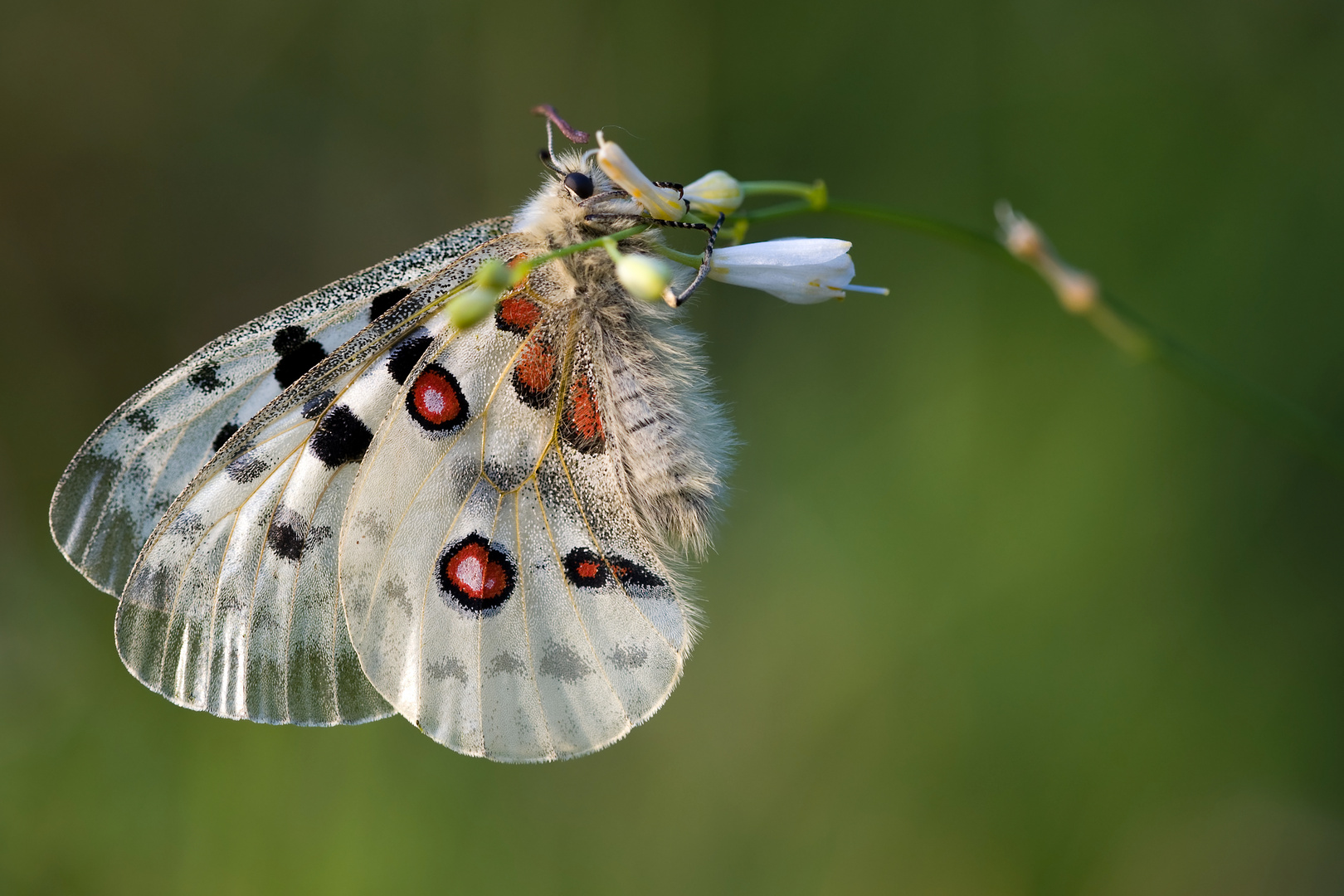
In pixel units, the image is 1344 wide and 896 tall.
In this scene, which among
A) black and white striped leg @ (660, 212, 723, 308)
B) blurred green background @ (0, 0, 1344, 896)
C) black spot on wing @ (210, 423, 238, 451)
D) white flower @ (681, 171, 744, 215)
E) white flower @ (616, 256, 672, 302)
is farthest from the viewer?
blurred green background @ (0, 0, 1344, 896)

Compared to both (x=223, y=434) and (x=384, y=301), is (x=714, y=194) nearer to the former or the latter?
(x=384, y=301)

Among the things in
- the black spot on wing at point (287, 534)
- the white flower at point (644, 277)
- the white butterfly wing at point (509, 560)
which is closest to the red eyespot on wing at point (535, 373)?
the white butterfly wing at point (509, 560)

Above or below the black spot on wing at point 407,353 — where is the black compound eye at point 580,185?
above

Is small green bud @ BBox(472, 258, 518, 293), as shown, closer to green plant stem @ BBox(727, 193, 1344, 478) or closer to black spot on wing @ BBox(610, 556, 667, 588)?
green plant stem @ BBox(727, 193, 1344, 478)

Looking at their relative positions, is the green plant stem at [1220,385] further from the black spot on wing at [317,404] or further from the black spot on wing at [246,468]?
the black spot on wing at [246,468]

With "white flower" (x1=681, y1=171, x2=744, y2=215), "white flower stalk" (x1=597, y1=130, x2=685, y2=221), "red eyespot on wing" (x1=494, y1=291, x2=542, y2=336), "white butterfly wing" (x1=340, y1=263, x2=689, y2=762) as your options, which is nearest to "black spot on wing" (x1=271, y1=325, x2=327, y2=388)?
"white butterfly wing" (x1=340, y1=263, x2=689, y2=762)

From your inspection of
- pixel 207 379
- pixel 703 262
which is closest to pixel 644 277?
pixel 703 262

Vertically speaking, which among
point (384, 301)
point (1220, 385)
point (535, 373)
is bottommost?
point (1220, 385)
